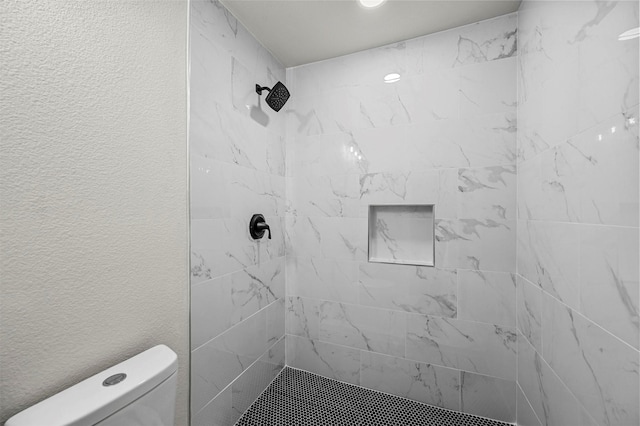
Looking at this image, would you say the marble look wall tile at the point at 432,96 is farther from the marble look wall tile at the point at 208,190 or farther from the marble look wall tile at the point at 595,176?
the marble look wall tile at the point at 208,190

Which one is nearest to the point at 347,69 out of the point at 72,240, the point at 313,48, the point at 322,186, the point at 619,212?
the point at 313,48

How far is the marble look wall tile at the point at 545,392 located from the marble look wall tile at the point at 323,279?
894 mm

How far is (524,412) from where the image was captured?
131 centimetres

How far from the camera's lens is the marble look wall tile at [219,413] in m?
1.20

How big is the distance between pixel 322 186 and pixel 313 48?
878 millimetres

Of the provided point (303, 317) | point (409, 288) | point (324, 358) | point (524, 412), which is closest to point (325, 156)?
point (409, 288)

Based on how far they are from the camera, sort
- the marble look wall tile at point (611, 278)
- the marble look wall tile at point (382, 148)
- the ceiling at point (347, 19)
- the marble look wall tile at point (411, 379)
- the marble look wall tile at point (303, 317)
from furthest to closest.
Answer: the marble look wall tile at point (303, 317) → the marble look wall tile at point (382, 148) → the marble look wall tile at point (411, 379) → the ceiling at point (347, 19) → the marble look wall tile at point (611, 278)

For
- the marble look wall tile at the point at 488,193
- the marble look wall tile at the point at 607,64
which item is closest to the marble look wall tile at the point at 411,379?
the marble look wall tile at the point at 488,193

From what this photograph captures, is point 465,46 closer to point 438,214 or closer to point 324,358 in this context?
point 438,214

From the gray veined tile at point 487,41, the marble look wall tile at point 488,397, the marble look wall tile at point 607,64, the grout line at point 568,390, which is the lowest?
the marble look wall tile at point 488,397

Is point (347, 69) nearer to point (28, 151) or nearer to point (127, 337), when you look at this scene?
point (28, 151)

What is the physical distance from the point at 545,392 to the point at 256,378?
1.41m

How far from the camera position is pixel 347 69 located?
5.77 ft

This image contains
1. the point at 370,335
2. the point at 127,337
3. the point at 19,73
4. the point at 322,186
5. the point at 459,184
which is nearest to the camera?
the point at 19,73
